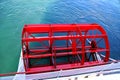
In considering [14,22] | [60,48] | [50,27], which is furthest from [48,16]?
[50,27]

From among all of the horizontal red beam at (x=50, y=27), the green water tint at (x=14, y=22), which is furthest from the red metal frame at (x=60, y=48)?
the green water tint at (x=14, y=22)

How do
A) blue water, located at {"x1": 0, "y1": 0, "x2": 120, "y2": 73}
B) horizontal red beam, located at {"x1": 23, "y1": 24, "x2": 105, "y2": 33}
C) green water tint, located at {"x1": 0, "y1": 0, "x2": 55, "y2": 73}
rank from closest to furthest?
horizontal red beam, located at {"x1": 23, "y1": 24, "x2": 105, "y2": 33}, green water tint, located at {"x1": 0, "y1": 0, "x2": 55, "y2": 73}, blue water, located at {"x1": 0, "y1": 0, "x2": 120, "y2": 73}

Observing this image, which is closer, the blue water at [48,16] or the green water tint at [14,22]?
the green water tint at [14,22]

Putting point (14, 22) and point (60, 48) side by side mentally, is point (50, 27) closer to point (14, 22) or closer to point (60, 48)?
point (60, 48)

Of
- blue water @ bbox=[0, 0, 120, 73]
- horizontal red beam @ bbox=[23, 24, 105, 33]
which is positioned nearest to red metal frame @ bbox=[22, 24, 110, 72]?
horizontal red beam @ bbox=[23, 24, 105, 33]

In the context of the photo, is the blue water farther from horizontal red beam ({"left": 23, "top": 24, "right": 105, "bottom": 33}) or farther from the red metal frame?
horizontal red beam ({"left": 23, "top": 24, "right": 105, "bottom": 33})

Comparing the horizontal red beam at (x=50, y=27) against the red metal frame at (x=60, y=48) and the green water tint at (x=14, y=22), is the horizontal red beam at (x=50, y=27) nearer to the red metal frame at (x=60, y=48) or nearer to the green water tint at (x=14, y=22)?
the red metal frame at (x=60, y=48)

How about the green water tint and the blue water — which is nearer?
the green water tint

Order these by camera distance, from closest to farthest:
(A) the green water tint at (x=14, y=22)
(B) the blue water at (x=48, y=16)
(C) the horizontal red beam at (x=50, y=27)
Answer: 1. (C) the horizontal red beam at (x=50, y=27)
2. (A) the green water tint at (x=14, y=22)
3. (B) the blue water at (x=48, y=16)

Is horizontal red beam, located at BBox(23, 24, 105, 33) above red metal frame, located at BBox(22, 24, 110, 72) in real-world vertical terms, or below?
above
